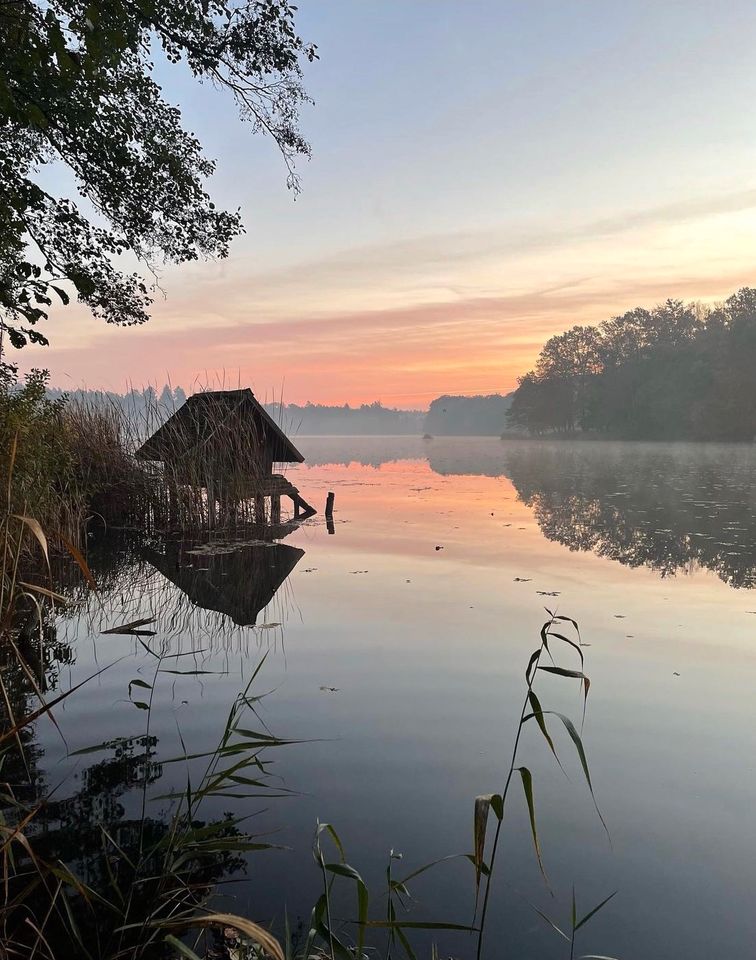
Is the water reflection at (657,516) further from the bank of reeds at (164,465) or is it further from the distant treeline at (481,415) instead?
the distant treeline at (481,415)

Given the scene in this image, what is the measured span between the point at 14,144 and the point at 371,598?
8527 mm

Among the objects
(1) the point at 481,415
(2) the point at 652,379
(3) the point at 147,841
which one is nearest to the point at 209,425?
(3) the point at 147,841

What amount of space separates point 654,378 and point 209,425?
75760 mm

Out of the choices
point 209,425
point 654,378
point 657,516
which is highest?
point 654,378

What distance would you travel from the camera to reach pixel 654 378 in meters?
80.7

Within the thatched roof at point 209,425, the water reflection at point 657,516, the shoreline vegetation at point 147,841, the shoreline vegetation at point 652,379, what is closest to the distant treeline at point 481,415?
the shoreline vegetation at point 652,379

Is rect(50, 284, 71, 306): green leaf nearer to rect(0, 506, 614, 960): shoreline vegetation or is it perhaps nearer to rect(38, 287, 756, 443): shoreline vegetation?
rect(0, 506, 614, 960): shoreline vegetation

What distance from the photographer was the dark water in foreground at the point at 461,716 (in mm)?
3279

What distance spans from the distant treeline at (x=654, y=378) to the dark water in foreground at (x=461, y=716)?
66.6 meters

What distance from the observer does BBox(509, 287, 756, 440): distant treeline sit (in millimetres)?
71000

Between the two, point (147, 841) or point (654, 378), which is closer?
point (147, 841)

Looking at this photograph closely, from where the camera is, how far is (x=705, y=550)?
13578 mm

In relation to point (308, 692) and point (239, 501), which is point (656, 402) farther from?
point (308, 692)

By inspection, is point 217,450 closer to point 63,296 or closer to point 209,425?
point 209,425
